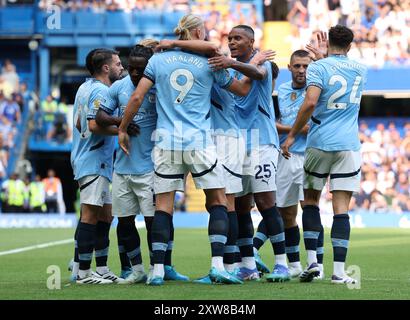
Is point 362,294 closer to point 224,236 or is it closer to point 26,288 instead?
point 224,236

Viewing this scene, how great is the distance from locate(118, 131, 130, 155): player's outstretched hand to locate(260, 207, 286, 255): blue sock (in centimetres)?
164

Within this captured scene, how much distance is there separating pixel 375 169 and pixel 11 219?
432 inches

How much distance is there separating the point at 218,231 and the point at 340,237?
121cm

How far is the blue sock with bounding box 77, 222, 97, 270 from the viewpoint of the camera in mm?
9969

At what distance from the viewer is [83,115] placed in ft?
33.4

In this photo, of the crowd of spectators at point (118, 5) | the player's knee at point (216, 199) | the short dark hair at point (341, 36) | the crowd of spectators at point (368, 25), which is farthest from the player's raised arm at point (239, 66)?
the crowd of spectators at point (118, 5)

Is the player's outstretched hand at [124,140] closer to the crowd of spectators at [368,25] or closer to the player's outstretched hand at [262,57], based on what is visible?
the player's outstretched hand at [262,57]

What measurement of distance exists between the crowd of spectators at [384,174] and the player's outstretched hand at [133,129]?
61.7ft

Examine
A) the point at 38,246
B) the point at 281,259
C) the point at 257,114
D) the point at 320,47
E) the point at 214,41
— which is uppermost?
the point at 214,41

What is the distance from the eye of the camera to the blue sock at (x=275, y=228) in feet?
33.4

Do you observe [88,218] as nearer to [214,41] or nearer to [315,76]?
[315,76]

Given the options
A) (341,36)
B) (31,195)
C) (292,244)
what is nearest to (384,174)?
(31,195)

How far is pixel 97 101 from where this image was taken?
32.9 ft

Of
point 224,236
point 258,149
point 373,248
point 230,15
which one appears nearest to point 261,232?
point 258,149
